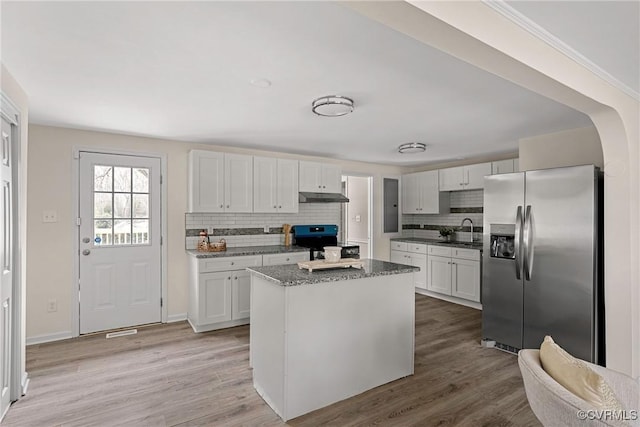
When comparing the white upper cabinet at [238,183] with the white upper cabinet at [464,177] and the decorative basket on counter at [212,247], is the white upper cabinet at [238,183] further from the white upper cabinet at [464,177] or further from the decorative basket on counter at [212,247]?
the white upper cabinet at [464,177]

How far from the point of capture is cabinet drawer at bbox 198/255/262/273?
4.01 metres

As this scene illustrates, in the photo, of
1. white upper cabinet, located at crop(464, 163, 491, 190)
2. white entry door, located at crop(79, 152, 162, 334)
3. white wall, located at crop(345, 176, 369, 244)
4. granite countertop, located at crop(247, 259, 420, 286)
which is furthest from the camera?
white wall, located at crop(345, 176, 369, 244)

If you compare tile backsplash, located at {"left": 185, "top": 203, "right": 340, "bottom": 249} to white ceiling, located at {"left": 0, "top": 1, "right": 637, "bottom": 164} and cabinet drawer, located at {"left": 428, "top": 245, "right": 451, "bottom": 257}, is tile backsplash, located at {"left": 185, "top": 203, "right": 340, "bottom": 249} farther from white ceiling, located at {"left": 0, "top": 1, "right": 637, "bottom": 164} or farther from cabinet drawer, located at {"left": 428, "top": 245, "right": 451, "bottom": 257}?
cabinet drawer, located at {"left": 428, "top": 245, "right": 451, "bottom": 257}

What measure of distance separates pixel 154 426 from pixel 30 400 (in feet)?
3.59

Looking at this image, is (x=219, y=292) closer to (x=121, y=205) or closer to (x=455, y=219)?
(x=121, y=205)

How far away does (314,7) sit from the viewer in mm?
1601

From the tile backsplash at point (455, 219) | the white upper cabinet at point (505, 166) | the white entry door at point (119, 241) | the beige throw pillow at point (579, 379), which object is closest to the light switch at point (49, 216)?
the white entry door at point (119, 241)

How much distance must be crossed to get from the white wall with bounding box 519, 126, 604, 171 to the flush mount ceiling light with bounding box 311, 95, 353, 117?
8.32 ft

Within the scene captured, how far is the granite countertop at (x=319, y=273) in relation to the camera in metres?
2.39

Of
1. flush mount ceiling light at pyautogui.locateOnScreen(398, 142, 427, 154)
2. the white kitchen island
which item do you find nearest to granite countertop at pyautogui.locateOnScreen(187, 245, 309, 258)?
the white kitchen island

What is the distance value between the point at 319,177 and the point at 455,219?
2.51 metres

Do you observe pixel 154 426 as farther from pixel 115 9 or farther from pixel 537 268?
pixel 537 268

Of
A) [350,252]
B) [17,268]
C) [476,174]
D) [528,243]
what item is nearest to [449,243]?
[476,174]

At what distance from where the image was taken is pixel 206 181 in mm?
4324
